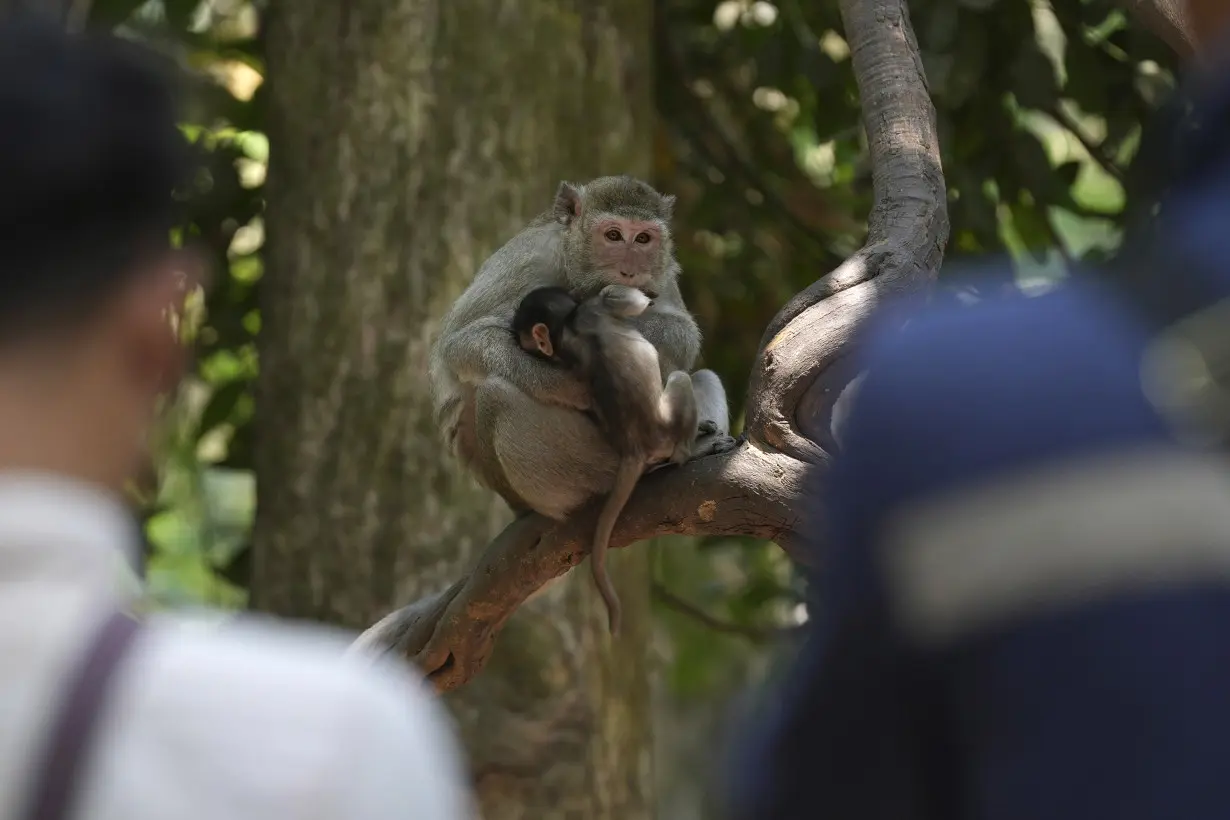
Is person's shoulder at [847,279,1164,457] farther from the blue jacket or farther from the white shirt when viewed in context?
the white shirt

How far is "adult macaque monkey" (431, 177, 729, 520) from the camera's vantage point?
4.73 meters

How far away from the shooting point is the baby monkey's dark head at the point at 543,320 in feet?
15.9

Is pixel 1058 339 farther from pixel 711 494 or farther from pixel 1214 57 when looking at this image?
pixel 711 494

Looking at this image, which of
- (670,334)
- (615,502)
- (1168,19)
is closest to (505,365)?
(670,334)

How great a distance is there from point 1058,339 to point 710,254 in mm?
7228

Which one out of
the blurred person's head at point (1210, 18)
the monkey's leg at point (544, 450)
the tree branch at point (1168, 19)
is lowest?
the monkey's leg at point (544, 450)

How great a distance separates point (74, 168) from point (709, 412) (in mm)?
3732

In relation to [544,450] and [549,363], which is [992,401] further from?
[549,363]

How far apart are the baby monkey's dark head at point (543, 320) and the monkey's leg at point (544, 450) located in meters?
0.16

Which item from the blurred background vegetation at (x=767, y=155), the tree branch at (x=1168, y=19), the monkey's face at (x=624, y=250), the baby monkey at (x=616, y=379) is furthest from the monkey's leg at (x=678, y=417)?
the blurred background vegetation at (x=767, y=155)

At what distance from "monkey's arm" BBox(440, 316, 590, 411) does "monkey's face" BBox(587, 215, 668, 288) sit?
0.42 meters

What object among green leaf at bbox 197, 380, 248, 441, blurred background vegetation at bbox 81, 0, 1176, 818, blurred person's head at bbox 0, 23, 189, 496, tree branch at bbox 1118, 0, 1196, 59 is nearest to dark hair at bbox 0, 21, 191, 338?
blurred person's head at bbox 0, 23, 189, 496

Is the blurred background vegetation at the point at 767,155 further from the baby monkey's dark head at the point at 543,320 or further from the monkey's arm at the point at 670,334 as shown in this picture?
the baby monkey's dark head at the point at 543,320

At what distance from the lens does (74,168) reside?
1.29 metres
